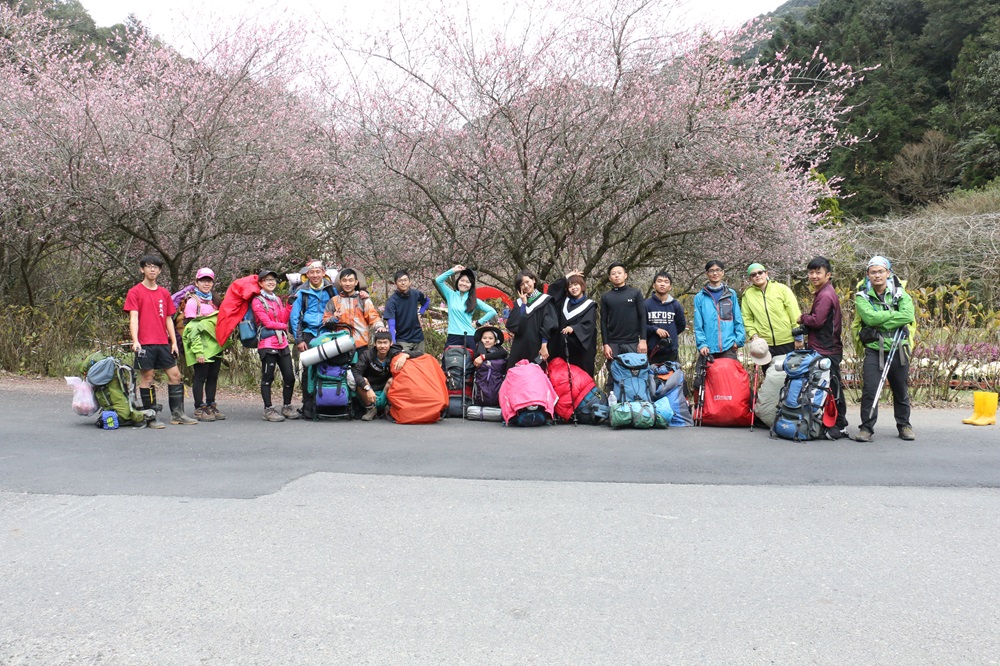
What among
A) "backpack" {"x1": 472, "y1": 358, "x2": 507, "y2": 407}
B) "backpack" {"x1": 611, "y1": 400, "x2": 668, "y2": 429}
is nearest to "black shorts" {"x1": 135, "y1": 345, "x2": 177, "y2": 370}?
"backpack" {"x1": 472, "y1": 358, "x2": 507, "y2": 407}

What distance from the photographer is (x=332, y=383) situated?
852cm

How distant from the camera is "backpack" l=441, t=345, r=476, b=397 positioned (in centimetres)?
903

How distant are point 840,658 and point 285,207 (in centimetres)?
1088

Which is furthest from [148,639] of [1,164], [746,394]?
[1,164]

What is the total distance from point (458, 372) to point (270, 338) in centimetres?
218

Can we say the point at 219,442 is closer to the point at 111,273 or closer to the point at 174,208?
the point at 174,208

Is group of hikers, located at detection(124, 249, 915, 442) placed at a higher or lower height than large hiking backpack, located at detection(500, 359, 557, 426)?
higher

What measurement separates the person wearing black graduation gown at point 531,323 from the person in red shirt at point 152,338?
3.68 m

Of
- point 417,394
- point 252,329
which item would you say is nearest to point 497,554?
point 417,394

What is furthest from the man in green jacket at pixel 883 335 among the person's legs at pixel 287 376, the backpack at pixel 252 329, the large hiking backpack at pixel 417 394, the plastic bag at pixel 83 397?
the plastic bag at pixel 83 397

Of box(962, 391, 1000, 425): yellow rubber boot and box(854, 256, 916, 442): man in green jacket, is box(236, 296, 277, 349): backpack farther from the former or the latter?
box(962, 391, 1000, 425): yellow rubber boot

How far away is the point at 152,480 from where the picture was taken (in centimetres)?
569

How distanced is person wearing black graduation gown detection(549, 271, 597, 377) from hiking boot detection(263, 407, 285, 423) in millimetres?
3178

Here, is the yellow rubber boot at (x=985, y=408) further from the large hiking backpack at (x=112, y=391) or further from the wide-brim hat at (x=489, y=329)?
the large hiking backpack at (x=112, y=391)
